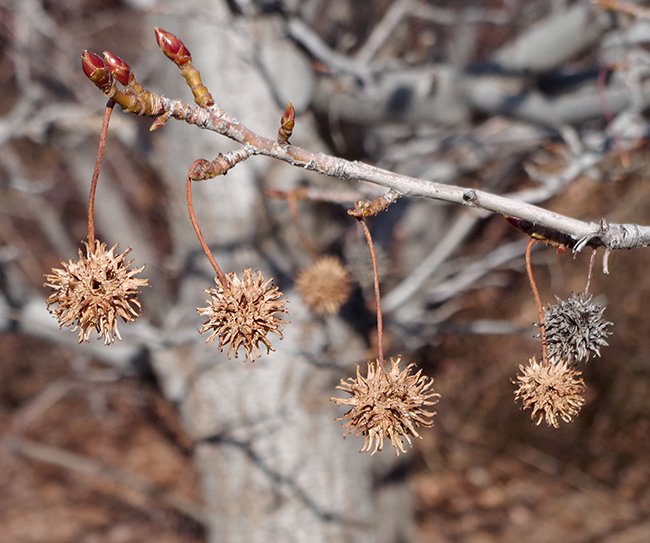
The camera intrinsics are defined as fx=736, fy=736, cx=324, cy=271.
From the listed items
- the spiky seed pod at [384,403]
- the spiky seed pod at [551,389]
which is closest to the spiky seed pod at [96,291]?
the spiky seed pod at [384,403]

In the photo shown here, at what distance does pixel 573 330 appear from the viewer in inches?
50.6

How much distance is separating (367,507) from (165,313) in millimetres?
1539

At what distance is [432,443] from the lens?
746 cm

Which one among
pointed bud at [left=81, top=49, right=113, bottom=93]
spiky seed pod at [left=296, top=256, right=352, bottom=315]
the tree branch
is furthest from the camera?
spiky seed pod at [left=296, top=256, right=352, bottom=315]

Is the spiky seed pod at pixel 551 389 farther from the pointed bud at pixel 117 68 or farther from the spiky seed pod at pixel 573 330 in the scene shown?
the pointed bud at pixel 117 68


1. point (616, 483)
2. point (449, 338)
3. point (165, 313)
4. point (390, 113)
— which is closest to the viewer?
point (390, 113)

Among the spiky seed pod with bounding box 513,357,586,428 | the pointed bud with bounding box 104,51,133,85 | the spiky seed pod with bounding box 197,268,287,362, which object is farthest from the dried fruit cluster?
the pointed bud with bounding box 104,51,133,85

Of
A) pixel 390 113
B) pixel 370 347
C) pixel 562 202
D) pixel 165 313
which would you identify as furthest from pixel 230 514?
pixel 562 202

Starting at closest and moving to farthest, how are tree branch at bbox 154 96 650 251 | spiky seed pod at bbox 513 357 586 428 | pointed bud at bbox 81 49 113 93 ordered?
pointed bud at bbox 81 49 113 93 → tree branch at bbox 154 96 650 251 → spiky seed pod at bbox 513 357 586 428

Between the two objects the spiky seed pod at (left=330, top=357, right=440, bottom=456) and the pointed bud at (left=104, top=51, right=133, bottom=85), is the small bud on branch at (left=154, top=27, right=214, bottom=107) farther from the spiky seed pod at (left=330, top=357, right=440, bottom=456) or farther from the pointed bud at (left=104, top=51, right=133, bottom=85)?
the spiky seed pod at (left=330, top=357, right=440, bottom=456)

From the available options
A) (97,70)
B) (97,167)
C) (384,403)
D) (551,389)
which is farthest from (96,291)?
(551,389)

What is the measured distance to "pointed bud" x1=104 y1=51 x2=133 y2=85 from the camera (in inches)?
41.3

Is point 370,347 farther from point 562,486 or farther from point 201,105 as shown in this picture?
point 562,486

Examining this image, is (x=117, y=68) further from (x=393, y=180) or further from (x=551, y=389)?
(x=551, y=389)
